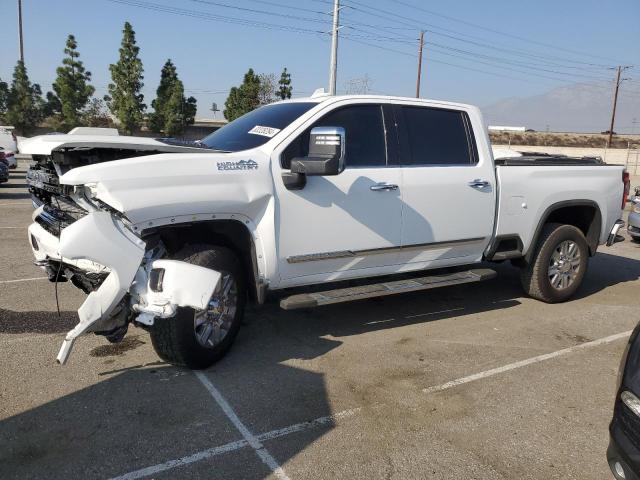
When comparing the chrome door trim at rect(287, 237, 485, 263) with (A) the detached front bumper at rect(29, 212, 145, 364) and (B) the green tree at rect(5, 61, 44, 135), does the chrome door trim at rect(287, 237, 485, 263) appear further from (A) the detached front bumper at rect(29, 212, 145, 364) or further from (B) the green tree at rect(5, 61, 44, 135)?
(B) the green tree at rect(5, 61, 44, 135)

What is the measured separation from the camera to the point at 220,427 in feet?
11.2

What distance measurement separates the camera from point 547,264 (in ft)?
19.9

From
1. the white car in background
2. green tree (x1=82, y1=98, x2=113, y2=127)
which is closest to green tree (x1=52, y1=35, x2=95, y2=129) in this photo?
green tree (x1=82, y1=98, x2=113, y2=127)

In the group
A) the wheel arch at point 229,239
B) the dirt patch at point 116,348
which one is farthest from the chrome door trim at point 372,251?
→ the dirt patch at point 116,348

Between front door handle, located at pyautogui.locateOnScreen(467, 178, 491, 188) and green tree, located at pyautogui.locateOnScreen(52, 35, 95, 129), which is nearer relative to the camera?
front door handle, located at pyautogui.locateOnScreen(467, 178, 491, 188)

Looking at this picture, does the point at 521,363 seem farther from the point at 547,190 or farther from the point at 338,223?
the point at 547,190

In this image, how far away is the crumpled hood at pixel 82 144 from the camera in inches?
136

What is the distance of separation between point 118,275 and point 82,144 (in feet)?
2.82

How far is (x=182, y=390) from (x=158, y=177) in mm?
1488

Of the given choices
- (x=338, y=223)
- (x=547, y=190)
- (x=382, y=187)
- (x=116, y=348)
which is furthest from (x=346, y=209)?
(x=547, y=190)

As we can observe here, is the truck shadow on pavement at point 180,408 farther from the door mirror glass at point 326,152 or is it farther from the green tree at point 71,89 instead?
the green tree at point 71,89

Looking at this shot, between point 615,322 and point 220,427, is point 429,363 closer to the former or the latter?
point 220,427

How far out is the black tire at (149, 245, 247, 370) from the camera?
3863mm

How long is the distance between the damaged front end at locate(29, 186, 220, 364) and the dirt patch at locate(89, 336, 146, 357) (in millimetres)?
731
